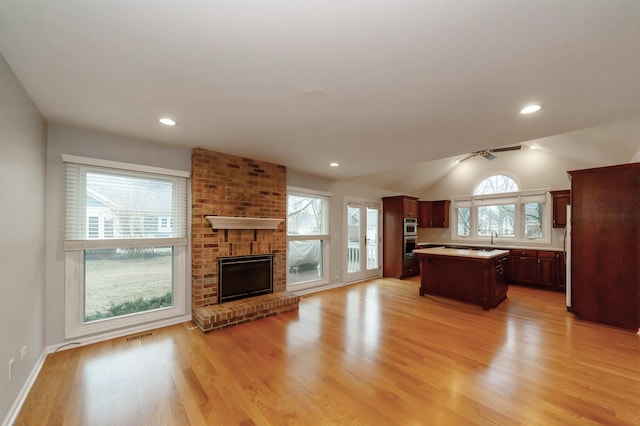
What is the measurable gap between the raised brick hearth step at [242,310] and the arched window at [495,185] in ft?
18.9

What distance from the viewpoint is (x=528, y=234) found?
6.11m

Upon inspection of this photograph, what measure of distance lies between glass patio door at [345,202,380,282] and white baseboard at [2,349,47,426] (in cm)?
469

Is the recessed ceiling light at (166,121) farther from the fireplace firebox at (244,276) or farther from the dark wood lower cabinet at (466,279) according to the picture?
the dark wood lower cabinet at (466,279)

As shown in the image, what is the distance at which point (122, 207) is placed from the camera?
121 inches

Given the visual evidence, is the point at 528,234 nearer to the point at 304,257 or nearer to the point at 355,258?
the point at 355,258

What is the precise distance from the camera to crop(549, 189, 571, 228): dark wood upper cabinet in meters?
5.39

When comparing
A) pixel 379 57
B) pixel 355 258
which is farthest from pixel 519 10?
pixel 355 258

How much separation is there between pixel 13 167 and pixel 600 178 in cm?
623

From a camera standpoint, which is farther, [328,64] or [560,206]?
[560,206]

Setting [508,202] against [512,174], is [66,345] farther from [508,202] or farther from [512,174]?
[512,174]

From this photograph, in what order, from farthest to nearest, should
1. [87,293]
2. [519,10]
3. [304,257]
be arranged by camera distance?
[304,257] < [87,293] < [519,10]

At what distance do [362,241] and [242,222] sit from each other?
3300mm

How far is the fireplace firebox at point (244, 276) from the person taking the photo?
3738 mm

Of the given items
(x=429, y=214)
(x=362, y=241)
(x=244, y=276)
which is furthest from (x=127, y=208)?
(x=429, y=214)
